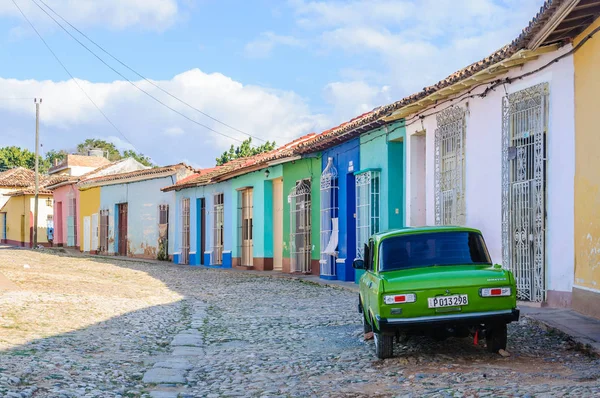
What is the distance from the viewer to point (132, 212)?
38.2m

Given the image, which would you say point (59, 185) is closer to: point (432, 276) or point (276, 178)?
point (276, 178)

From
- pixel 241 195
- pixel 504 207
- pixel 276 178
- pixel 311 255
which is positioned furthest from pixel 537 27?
pixel 241 195

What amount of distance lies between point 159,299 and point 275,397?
9.43 metres

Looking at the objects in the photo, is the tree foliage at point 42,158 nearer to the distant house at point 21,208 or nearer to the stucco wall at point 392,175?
the distant house at point 21,208

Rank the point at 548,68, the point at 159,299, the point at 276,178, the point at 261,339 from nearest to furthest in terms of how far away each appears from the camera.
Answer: the point at 261,339, the point at 548,68, the point at 159,299, the point at 276,178

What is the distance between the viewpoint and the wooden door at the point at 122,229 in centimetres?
3956

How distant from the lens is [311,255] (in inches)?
908

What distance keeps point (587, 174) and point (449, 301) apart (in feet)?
12.5

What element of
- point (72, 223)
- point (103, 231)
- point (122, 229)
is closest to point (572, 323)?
point (122, 229)

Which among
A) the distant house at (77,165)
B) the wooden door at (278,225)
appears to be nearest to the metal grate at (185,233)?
the wooden door at (278,225)

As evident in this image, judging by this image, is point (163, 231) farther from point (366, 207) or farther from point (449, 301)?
point (449, 301)

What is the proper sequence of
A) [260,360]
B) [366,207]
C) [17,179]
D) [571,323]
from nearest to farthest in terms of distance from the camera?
[260,360]
[571,323]
[366,207]
[17,179]

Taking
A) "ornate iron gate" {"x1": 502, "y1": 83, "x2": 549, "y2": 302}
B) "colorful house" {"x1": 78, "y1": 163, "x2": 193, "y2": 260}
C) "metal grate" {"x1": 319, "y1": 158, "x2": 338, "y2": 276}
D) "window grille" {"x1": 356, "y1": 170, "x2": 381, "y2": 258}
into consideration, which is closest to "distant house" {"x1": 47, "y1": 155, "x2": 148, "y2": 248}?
"colorful house" {"x1": 78, "y1": 163, "x2": 193, "y2": 260}

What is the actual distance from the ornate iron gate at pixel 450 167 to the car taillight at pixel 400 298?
6.99m
